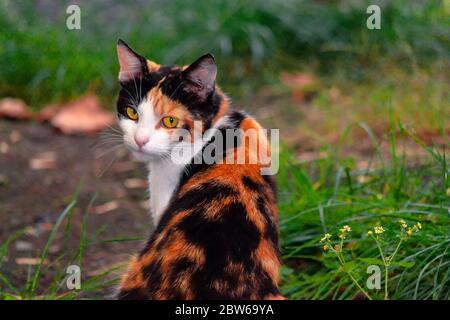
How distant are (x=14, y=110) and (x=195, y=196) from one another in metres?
2.92

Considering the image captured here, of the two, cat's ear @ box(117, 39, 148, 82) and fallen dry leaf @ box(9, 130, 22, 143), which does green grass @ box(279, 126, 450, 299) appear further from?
fallen dry leaf @ box(9, 130, 22, 143)

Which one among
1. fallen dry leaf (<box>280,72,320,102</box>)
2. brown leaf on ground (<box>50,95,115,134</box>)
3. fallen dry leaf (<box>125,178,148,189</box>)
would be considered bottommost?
fallen dry leaf (<box>125,178,148,189</box>)

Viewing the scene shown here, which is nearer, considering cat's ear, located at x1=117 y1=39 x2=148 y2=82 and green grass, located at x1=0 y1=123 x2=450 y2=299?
cat's ear, located at x1=117 y1=39 x2=148 y2=82

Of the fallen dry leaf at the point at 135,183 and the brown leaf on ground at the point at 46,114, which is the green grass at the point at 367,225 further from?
the brown leaf on ground at the point at 46,114

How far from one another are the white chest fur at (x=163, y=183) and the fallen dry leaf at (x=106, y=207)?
4.07ft

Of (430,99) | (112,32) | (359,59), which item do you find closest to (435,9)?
(359,59)

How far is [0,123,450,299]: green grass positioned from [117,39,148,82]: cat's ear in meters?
0.56

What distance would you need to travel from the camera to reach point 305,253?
116 inches

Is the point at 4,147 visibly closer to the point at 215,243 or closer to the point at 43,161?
the point at 43,161

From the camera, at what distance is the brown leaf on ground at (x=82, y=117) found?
470 cm

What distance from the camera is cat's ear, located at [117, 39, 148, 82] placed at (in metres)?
2.35

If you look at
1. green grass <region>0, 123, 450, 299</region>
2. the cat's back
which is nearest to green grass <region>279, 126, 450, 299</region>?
green grass <region>0, 123, 450, 299</region>

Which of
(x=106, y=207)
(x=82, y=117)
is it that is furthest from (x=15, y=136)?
(x=106, y=207)
